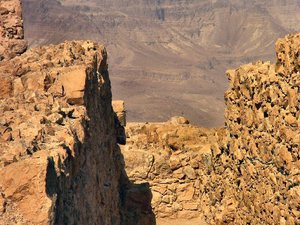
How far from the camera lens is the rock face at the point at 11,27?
15805 mm

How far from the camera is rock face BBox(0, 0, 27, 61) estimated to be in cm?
1580

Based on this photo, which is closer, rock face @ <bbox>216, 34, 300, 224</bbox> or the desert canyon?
the desert canyon

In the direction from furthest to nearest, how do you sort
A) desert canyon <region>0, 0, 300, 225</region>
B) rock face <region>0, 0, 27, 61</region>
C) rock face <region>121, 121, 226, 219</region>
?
rock face <region>121, 121, 226, 219</region> → rock face <region>0, 0, 27, 61</region> → desert canyon <region>0, 0, 300, 225</region>

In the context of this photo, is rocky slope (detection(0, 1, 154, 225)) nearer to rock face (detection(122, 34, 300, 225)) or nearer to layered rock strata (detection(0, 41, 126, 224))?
layered rock strata (detection(0, 41, 126, 224))

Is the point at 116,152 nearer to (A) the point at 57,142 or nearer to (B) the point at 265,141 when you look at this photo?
(B) the point at 265,141

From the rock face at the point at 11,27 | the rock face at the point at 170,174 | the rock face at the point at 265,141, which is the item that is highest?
the rock face at the point at 11,27

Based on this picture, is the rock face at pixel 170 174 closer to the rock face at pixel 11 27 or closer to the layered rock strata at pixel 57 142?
the layered rock strata at pixel 57 142

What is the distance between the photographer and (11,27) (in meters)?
16.2

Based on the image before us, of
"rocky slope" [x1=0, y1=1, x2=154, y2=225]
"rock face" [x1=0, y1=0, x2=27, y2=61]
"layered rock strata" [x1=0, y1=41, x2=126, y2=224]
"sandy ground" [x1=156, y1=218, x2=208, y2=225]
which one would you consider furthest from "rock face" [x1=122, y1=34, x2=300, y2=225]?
"rock face" [x1=0, y1=0, x2=27, y2=61]

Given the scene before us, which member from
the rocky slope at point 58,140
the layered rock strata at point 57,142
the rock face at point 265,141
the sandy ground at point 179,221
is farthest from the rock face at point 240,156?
the layered rock strata at point 57,142

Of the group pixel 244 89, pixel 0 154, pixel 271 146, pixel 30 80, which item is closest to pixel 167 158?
pixel 244 89

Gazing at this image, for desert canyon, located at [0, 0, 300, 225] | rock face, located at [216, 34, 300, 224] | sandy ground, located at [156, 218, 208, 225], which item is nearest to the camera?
desert canyon, located at [0, 0, 300, 225]

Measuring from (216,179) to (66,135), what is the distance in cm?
1024

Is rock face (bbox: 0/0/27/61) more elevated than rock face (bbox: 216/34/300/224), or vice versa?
rock face (bbox: 0/0/27/61)
